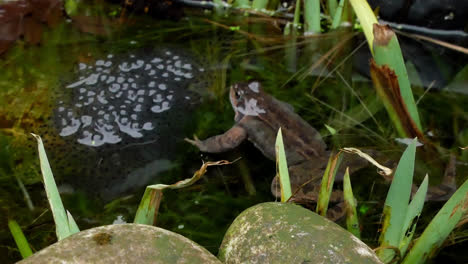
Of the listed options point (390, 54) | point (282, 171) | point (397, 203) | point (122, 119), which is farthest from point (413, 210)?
point (122, 119)

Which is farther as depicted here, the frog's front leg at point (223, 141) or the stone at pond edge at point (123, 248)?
the frog's front leg at point (223, 141)

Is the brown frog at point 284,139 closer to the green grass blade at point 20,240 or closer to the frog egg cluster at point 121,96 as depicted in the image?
the frog egg cluster at point 121,96

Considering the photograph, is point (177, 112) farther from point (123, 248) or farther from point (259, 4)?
point (123, 248)

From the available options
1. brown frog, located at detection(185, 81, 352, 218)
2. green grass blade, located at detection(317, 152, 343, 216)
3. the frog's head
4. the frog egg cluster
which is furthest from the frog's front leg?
green grass blade, located at detection(317, 152, 343, 216)

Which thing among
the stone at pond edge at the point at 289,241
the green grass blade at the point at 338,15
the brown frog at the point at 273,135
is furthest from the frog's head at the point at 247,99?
the stone at pond edge at the point at 289,241

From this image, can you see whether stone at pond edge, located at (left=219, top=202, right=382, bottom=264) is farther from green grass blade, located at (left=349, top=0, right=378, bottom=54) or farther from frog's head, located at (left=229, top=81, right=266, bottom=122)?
frog's head, located at (left=229, top=81, right=266, bottom=122)

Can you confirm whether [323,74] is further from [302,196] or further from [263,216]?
[263,216]
